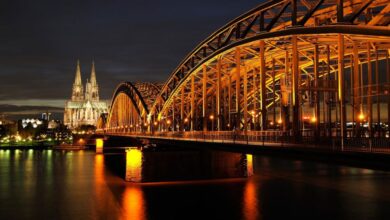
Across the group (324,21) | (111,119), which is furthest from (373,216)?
(111,119)

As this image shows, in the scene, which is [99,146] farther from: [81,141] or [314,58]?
[314,58]

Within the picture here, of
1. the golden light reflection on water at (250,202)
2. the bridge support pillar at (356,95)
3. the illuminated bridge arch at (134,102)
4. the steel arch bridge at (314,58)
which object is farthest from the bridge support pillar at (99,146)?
the bridge support pillar at (356,95)

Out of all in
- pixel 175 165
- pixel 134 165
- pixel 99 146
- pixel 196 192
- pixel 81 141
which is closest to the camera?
pixel 196 192

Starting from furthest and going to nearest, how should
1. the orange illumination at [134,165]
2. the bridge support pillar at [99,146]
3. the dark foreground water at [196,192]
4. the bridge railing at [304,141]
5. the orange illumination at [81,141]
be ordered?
the orange illumination at [81,141]
the bridge support pillar at [99,146]
the orange illumination at [134,165]
the dark foreground water at [196,192]
the bridge railing at [304,141]

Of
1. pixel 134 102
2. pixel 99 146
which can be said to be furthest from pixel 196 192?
pixel 99 146

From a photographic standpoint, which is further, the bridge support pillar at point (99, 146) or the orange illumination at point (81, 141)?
the orange illumination at point (81, 141)

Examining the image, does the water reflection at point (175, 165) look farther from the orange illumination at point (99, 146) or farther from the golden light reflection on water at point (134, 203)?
the orange illumination at point (99, 146)

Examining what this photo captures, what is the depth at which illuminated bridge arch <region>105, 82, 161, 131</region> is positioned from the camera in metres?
94.6

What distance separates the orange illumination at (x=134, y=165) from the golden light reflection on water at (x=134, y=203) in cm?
279

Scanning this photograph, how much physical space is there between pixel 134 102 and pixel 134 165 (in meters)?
49.5

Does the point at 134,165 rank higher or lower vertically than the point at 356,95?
lower

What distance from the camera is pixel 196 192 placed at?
146ft

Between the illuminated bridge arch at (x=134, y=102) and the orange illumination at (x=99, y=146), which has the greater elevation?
the illuminated bridge arch at (x=134, y=102)

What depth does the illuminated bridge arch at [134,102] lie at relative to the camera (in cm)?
9462
